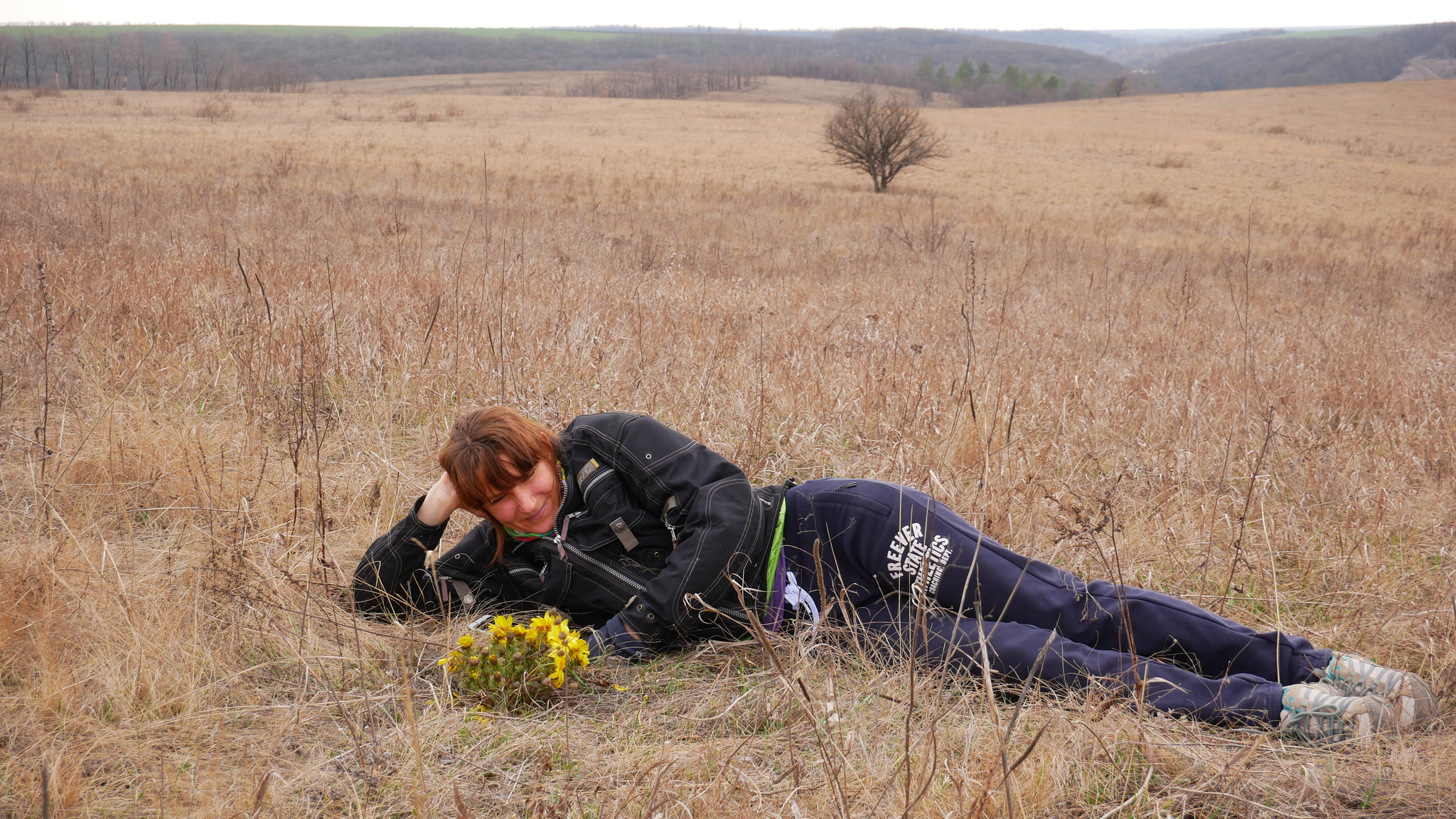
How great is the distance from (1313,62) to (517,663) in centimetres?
18192

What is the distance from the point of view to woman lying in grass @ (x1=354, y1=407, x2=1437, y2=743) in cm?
202

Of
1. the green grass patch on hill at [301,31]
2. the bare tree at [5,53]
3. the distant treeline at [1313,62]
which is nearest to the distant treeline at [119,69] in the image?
the bare tree at [5,53]

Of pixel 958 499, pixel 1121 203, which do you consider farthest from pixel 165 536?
pixel 1121 203

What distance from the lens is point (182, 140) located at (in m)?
19.2

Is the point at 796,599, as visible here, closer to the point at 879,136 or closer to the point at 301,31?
the point at 879,136

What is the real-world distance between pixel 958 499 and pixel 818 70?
116 meters

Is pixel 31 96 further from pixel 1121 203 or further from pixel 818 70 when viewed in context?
pixel 818 70

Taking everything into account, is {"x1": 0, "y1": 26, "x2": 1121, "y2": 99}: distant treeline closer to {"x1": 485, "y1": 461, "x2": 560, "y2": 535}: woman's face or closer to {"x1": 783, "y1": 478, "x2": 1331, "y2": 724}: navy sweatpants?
{"x1": 485, "y1": 461, "x2": 560, "y2": 535}: woman's face

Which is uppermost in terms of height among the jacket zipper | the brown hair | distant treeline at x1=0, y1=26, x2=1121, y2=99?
distant treeline at x1=0, y1=26, x2=1121, y2=99

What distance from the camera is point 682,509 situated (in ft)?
7.73

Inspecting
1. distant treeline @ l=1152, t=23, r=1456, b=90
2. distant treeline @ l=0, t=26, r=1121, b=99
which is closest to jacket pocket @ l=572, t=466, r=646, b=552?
distant treeline @ l=0, t=26, r=1121, b=99

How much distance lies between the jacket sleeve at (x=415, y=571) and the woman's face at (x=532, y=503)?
8.9 inches

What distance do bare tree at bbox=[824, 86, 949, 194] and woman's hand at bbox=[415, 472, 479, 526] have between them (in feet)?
58.0

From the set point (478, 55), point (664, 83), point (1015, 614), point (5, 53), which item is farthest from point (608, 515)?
point (478, 55)
